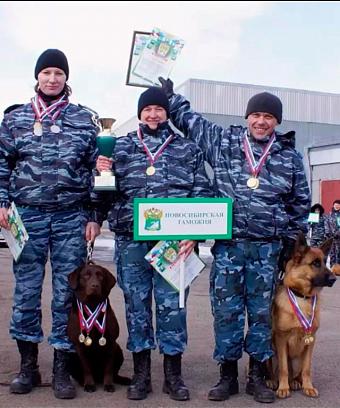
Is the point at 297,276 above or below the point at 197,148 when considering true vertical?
below

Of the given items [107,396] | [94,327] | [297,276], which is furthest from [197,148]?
[107,396]

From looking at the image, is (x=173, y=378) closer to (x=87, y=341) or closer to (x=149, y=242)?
(x=87, y=341)

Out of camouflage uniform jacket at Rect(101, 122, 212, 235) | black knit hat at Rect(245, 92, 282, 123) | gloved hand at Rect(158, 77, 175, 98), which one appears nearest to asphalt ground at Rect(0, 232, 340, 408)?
camouflage uniform jacket at Rect(101, 122, 212, 235)

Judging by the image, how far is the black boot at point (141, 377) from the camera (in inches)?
167

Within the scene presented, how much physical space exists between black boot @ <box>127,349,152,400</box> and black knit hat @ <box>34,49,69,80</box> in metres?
2.16

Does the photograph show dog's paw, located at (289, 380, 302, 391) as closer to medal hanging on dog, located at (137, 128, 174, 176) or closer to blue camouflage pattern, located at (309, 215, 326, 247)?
medal hanging on dog, located at (137, 128, 174, 176)

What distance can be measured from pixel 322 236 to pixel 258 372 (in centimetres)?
1094

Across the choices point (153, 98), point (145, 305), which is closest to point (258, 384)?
point (145, 305)

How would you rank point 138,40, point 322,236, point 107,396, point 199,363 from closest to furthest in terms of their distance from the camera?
point 107,396, point 138,40, point 199,363, point 322,236

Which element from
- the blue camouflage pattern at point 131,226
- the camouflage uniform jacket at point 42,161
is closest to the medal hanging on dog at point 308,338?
the blue camouflage pattern at point 131,226

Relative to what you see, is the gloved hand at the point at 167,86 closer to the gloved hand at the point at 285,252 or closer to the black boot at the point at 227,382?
the gloved hand at the point at 285,252

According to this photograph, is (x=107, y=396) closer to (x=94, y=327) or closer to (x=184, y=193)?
(x=94, y=327)

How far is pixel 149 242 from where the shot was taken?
4340mm

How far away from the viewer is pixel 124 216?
433cm
